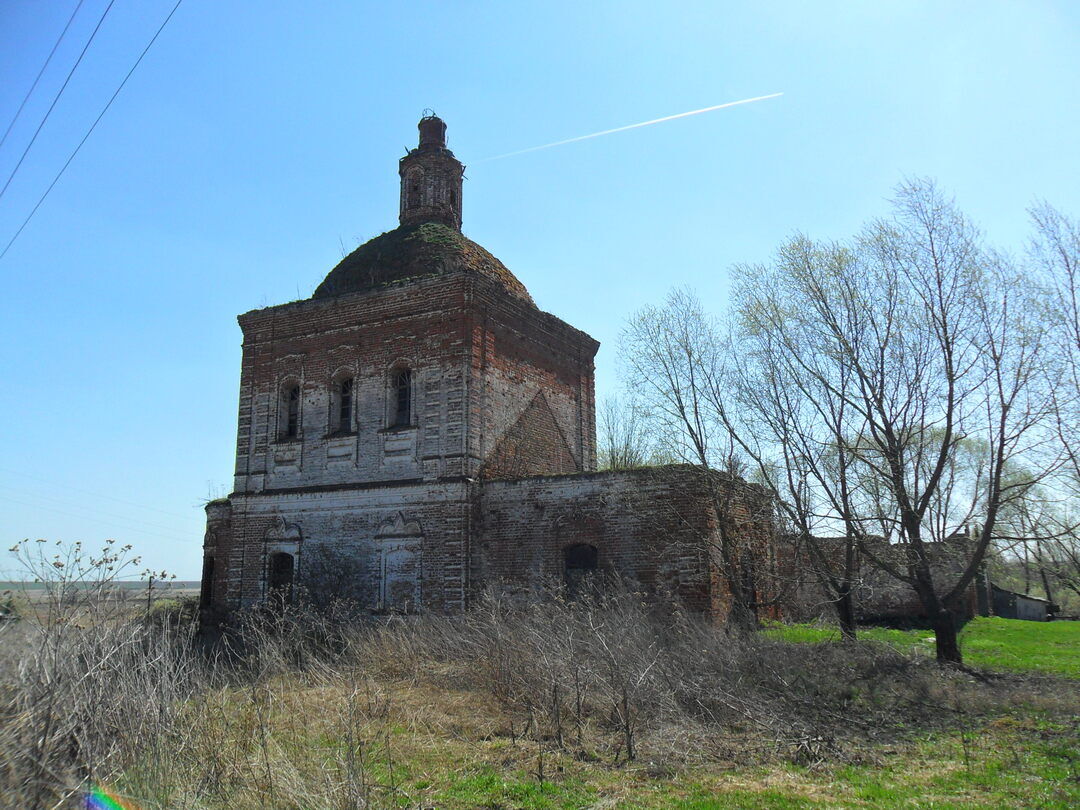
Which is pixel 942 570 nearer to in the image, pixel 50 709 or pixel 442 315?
pixel 442 315

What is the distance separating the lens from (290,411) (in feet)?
62.1

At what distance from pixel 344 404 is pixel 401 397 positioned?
1.71 meters

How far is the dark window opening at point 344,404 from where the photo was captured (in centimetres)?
1823

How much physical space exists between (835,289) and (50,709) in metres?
12.7

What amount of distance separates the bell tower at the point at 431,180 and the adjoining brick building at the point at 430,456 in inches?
1.8

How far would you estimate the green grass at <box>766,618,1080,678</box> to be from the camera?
12.7 m

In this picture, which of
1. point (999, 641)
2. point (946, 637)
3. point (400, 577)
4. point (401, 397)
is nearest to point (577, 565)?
point (400, 577)

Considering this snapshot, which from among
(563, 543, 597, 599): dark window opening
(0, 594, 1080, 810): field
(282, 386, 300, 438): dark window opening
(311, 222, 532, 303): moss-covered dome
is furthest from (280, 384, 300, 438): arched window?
(0, 594, 1080, 810): field

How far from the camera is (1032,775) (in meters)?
6.78

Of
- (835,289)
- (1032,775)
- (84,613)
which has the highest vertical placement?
(835,289)

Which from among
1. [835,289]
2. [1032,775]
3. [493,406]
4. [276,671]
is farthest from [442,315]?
[1032,775]

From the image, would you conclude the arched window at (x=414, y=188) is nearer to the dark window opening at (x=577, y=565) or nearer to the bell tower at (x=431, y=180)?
the bell tower at (x=431, y=180)

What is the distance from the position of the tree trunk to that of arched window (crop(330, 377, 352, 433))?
12.4m

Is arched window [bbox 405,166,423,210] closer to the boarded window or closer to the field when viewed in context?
the boarded window
